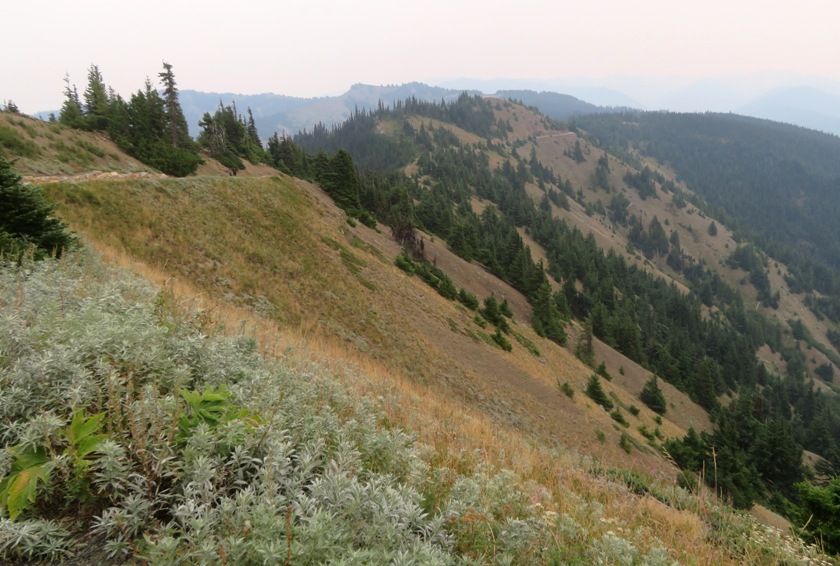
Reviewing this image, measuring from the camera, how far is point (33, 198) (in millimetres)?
9211

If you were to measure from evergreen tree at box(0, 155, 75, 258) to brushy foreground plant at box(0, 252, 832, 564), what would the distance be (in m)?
5.89

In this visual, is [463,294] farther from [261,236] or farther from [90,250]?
[90,250]

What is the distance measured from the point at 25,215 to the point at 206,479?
1012 cm

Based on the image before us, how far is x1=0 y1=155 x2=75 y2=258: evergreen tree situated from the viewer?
28.6 feet

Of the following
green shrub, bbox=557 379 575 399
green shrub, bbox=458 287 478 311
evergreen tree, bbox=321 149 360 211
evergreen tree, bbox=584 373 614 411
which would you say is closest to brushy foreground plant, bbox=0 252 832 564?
green shrub, bbox=557 379 575 399

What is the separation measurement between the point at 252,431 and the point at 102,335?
195 cm

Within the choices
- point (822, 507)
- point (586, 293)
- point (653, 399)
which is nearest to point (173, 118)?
point (822, 507)

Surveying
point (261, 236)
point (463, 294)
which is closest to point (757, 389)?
point (463, 294)

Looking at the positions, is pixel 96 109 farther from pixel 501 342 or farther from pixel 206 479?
pixel 206 479

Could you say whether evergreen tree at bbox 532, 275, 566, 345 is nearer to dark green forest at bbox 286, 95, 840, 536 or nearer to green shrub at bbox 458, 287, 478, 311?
dark green forest at bbox 286, 95, 840, 536

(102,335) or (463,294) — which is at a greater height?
(102,335)

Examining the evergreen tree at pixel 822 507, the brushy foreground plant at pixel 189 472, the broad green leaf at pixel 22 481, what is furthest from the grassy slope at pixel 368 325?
the evergreen tree at pixel 822 507

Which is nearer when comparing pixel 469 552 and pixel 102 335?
pixel 469 552

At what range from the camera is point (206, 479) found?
2.54 metres
